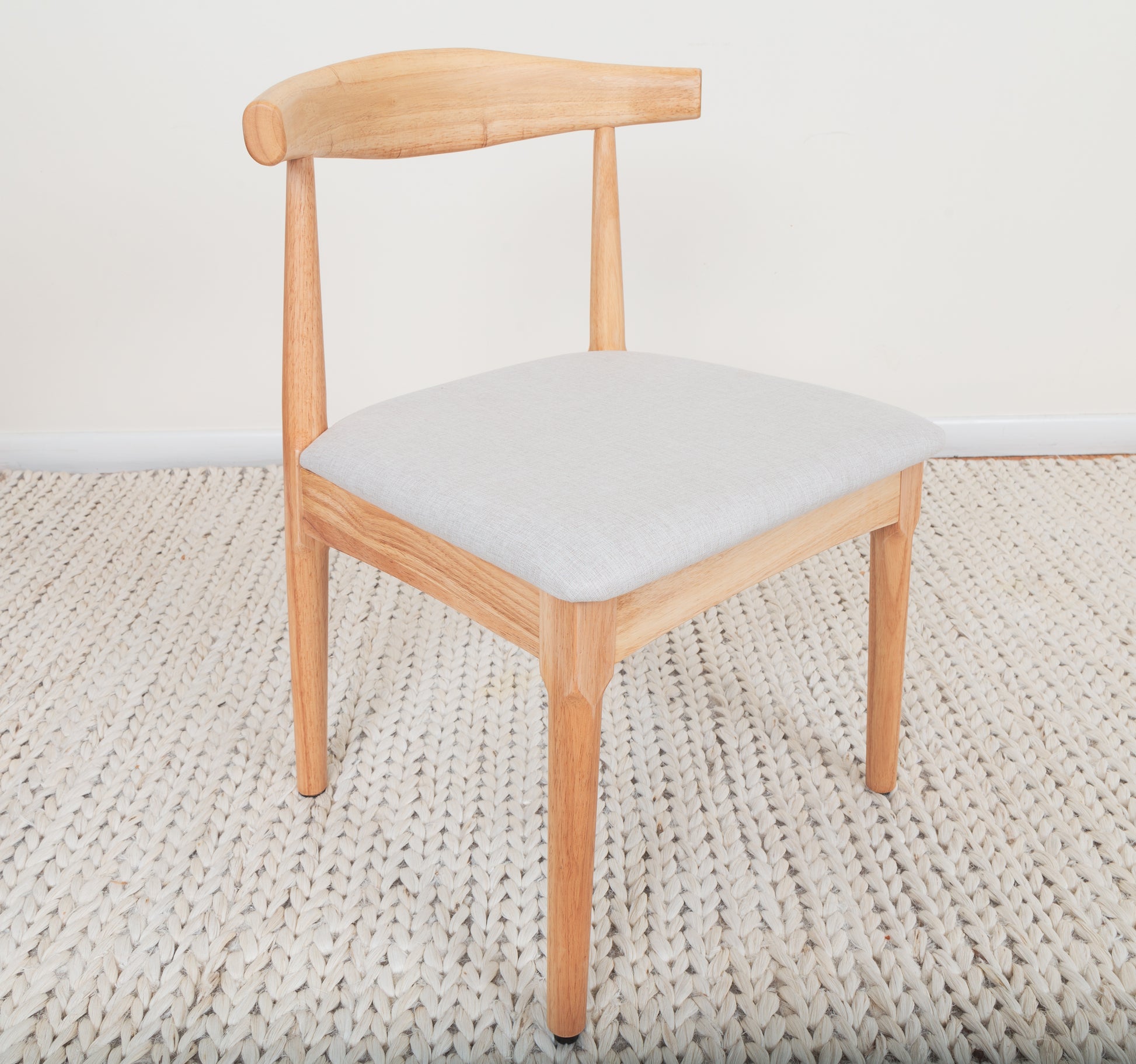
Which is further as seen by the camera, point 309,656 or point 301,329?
point 309,656

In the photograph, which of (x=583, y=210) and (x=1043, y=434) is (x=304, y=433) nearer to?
(x=583, y=210)

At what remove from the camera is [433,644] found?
1.31 metres

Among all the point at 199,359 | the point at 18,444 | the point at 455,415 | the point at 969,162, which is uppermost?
the point at 969,162

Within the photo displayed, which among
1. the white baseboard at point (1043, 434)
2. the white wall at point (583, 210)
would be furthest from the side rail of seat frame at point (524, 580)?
the white baseboard at point (1043, 434)

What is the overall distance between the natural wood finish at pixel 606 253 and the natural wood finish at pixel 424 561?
367 millimetres

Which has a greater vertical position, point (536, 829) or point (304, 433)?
point (304, 433)

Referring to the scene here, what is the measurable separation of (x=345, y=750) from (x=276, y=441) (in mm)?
874

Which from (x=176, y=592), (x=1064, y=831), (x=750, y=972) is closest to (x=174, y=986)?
(x=750, y=972)

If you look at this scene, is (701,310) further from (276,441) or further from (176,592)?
(176,592)

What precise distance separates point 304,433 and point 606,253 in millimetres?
400

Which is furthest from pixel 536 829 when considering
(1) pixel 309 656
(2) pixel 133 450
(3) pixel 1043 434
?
(3) pixel 1043 434

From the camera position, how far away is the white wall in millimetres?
1602

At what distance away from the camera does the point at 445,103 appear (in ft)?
2.91

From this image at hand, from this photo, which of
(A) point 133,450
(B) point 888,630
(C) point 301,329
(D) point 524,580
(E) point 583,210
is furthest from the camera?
(A) point 133,450
